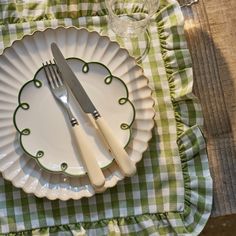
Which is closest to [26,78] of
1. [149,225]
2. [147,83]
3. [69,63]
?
[69,63]

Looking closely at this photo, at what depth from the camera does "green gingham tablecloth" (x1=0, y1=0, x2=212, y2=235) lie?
28.6 inches

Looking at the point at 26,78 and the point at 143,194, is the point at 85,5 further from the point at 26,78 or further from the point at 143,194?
the point at 143,194

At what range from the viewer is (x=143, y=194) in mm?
743

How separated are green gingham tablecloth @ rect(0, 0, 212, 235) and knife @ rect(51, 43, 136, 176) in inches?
2.2

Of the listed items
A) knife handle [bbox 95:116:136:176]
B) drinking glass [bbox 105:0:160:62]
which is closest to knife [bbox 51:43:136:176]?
knife handle [bbox 95:116:136:176]

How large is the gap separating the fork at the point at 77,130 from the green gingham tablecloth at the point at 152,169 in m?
0.06

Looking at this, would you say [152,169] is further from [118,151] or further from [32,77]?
[32,77]

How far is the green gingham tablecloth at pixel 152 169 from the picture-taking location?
73 centimetres

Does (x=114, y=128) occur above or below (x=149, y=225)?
above

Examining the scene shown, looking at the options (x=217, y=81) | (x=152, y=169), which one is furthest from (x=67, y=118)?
(x=217, y=81)

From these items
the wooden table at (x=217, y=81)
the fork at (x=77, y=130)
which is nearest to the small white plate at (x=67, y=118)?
the fork at (x=77, y=130)

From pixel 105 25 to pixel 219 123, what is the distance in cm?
24

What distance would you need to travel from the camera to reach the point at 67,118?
2.36 ft

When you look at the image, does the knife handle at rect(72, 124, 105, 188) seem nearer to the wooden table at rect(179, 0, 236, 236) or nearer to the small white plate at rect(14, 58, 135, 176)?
the small white plate at rect(14, 58, 135, 176)
